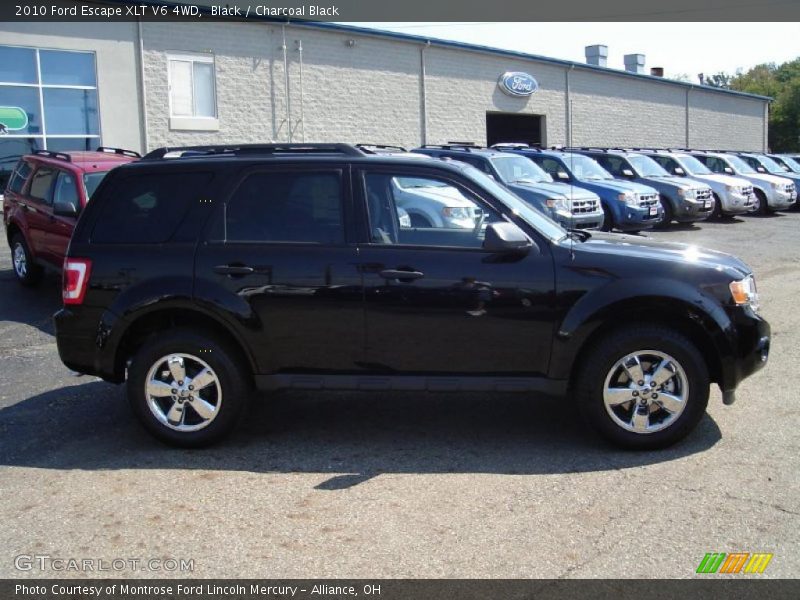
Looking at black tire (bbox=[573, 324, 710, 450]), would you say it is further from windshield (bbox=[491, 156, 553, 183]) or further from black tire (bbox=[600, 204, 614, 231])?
black tire (bbox=[600, 204, 614, 231])

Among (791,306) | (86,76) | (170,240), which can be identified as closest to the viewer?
(170,240)

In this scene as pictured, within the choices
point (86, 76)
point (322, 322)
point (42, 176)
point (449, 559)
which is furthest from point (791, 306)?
point (86, 76)

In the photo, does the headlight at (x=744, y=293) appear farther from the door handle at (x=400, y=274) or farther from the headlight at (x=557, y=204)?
the headlight at (x=557, y=204)

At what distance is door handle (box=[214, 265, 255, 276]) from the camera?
5.53 metres

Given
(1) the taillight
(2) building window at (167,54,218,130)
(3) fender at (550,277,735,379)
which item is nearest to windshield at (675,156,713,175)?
(2) building window at (167,54,218,130)

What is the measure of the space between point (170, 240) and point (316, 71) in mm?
19493

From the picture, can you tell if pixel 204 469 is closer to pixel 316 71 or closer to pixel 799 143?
pixel 316 71

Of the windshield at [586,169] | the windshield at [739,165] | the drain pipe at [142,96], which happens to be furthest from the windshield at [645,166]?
the drain pipe at [142,96]

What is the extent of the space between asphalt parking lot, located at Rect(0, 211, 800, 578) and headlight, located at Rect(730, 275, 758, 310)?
0.90m

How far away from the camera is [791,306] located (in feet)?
33.2

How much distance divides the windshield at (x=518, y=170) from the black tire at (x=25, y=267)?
27.4ft

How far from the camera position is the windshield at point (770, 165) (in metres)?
26.1

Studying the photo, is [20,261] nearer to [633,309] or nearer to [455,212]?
[455,212]

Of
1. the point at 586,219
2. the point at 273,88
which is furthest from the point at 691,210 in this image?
the point at 273,88
